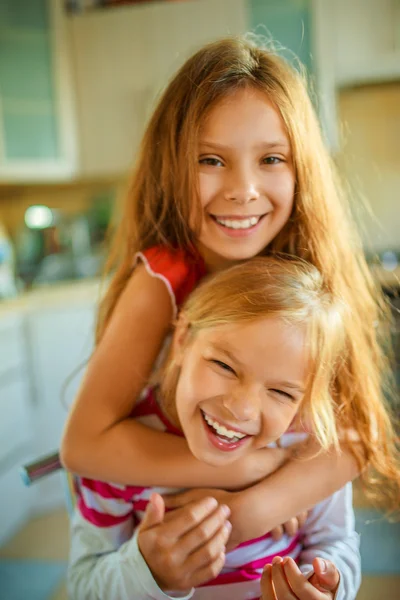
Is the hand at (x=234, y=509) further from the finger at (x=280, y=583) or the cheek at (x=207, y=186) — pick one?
the cheek at (x=207, y=186)

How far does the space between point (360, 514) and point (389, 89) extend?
150cm

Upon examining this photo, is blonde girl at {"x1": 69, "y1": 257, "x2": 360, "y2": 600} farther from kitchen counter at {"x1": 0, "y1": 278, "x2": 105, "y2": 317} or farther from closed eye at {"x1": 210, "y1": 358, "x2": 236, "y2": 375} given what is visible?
kitchen counter at {"x1": 0, "y1": 278, "x2": 105, "y2": 317}

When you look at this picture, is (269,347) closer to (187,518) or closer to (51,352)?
(187,518)

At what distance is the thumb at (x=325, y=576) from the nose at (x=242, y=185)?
0.24 m

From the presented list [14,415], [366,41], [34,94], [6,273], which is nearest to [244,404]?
[366,41]

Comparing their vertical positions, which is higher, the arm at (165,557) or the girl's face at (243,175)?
the girl's face at (243,175)

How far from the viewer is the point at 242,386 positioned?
0.35m

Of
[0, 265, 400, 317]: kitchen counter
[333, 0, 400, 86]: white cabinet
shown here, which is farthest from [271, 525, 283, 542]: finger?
[0, 265, 400, 317]: kitchen counter

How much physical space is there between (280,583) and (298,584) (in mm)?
13

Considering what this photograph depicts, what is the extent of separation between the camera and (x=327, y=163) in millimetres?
422

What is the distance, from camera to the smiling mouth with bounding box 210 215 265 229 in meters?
0.39

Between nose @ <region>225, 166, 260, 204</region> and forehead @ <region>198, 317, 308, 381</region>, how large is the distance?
83 mm

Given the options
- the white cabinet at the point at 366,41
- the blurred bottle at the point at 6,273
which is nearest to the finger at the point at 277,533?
the white cabinet at the point at 366,41

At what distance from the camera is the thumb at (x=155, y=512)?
0.37 metres
